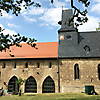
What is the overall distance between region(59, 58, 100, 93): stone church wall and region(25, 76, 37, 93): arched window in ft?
13.4

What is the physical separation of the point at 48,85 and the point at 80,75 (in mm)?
4934

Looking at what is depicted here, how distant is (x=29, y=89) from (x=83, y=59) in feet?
30.4

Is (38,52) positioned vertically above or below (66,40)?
below

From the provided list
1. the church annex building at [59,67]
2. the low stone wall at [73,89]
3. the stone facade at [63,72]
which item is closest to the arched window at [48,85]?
the church annex building at [59,67]

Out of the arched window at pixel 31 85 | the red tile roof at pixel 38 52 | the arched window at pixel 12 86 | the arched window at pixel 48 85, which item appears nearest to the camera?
the arched window at pixel 48 85

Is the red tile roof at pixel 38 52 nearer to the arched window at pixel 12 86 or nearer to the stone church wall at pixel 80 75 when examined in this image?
the stone church wall at pixel 80 75

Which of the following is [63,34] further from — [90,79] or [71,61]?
[90,79]

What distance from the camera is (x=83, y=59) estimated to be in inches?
790

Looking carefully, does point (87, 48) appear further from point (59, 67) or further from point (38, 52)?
point (38, 52)

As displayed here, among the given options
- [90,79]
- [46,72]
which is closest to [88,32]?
[90,79]

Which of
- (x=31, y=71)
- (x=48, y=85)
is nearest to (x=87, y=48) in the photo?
(x=48, y=85)

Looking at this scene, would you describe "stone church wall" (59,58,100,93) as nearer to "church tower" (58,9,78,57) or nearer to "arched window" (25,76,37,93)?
"church tower" (58,9,78,57)

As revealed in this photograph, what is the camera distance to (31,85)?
67.8ft

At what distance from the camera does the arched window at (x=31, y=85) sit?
2056cm
